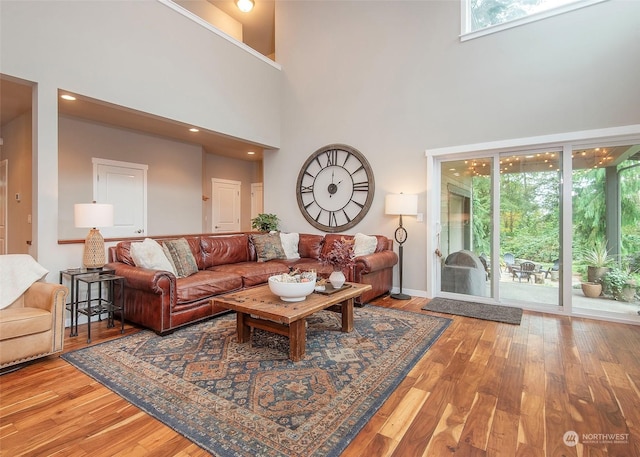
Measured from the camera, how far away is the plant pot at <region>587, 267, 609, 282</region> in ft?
12.2

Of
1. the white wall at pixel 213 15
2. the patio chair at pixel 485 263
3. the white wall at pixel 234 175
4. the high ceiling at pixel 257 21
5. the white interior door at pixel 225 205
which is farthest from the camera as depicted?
the white interior door at pixel 225 205

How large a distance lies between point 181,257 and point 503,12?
518 centimetres

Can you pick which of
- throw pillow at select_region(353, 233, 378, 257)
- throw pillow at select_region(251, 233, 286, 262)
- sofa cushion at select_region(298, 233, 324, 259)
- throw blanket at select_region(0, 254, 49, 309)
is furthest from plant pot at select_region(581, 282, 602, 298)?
throw blanket at select_region(0, 254, 49, 309)

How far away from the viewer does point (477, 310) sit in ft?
12.9

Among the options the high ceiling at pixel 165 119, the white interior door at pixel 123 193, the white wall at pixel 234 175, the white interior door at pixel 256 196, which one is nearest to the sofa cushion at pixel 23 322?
the high ceiling at pixel 165 119

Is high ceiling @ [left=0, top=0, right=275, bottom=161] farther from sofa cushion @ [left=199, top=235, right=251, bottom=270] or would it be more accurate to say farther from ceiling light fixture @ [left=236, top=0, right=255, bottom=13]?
sofa cushion @ [left=199, top=235, right=251, bottom=270]

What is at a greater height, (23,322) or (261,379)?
(23,322)

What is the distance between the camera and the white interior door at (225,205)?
7.59 metres

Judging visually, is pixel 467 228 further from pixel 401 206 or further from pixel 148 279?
pixel 148 279

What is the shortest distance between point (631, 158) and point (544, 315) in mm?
1979

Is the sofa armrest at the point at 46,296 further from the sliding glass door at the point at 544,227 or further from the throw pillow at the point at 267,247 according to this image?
the sliding glass door at the point at 544,227

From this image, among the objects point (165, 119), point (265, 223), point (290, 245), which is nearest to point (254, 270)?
point (290, 245)

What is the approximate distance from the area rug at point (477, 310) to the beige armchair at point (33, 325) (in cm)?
370

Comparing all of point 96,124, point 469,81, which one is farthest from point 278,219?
point 469,81
